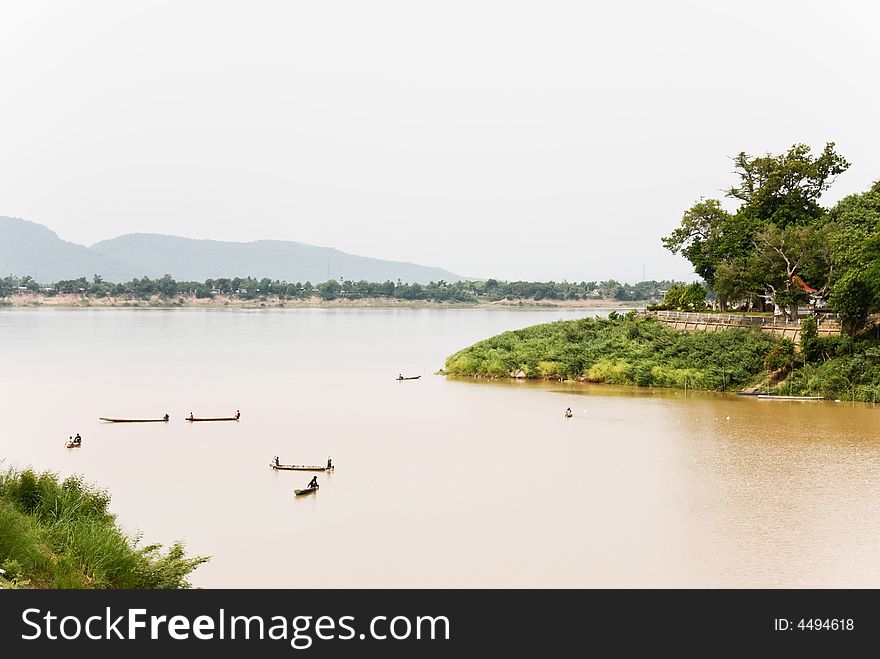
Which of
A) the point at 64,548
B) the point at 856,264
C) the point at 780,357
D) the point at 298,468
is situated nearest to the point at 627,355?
the point at 780,357

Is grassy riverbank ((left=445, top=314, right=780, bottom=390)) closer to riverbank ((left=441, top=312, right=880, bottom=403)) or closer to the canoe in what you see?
riverbank ((left=441, top=312, right=880, bottom=403))

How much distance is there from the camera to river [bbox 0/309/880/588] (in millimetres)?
19641

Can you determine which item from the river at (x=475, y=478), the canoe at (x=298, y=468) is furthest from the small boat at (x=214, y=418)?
the canoe at (x=298, y=468)

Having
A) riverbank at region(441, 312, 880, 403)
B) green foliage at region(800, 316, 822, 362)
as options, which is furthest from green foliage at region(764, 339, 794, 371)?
green foliage at region(800, 316, 822, 362)

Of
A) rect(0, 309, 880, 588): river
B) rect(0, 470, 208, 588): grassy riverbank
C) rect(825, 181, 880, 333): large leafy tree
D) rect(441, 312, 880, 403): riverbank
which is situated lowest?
rect(0, 309, 880, 588): river

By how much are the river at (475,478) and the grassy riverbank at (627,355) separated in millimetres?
1720

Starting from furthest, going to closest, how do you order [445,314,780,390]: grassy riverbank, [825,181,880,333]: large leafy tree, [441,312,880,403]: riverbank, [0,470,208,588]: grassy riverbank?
1. [445,314,780,390]: grassy riverbank
2. [441,312,880,403]: riverbank
3. [825,181,880,333]: large leafy tree
4. [0,470,208,588]: grassy riverbank

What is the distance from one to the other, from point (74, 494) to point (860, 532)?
55.0 ft

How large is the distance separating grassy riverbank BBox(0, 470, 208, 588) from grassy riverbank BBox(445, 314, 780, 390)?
3233 centimetres

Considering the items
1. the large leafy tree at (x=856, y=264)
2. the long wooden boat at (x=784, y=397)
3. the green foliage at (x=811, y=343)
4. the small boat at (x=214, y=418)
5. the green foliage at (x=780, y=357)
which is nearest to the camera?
the small boat at (x=214, y=418)

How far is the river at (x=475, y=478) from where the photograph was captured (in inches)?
773

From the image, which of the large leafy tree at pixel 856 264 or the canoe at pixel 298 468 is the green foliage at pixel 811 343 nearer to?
the large leafy tree at pixel 856 264

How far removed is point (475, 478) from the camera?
27734 millimetres

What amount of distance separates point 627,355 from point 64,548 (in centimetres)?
3670
